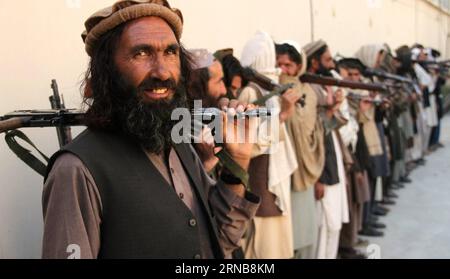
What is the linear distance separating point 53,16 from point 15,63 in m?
0.36

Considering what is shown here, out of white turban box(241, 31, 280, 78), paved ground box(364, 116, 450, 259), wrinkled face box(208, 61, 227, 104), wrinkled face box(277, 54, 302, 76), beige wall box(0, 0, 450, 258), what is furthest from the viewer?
paved ground box(364, 116, 450, 259)

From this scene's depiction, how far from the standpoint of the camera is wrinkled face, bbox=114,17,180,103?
1.44 metres

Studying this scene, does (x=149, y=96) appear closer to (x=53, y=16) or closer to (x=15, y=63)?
(x=15, y=63)

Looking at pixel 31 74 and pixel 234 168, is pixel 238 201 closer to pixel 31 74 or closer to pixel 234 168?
pixel 234 168

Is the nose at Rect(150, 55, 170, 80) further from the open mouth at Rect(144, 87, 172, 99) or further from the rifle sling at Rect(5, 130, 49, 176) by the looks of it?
the rifle sling at Rect(5, 130, 49, 176)

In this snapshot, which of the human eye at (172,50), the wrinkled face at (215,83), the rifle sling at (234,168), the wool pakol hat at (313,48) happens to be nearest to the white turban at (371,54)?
the wool pakol hat at (313,48)

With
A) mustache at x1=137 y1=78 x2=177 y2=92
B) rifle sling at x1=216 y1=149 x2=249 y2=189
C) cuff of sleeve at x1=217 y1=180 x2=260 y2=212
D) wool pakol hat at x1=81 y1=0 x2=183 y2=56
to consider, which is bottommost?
cuff of sleeve at x1=217 y1=180 x2=260 y2=212

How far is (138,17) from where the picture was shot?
1444 mm

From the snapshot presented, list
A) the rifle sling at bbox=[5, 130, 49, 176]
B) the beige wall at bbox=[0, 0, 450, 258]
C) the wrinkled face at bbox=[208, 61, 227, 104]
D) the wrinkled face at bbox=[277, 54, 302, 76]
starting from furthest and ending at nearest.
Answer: the wrinkled face at bbox=[277, 54, 302, 76]
the wrinkled face at bbox=[208, 61, 227, 104]
the beige wall at bbox=[0, 0, 450, 258]
the rifle sling at bbox=[5, 130, 49, 176]

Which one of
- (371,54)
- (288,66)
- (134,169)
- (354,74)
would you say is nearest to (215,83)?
(288,66)

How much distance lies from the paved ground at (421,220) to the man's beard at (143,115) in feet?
12.0

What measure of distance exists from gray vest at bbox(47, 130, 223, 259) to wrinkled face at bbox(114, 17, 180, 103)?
0.58 feet

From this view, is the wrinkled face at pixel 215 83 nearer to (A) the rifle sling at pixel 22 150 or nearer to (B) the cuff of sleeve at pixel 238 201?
(B) the cuff of sleeve at pixel 238 201

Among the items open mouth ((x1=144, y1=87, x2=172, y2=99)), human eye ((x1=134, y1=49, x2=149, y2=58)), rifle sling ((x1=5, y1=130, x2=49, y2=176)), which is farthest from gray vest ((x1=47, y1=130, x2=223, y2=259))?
rifle sling ((x1=5, y1=130, x2=49, y2=176))
